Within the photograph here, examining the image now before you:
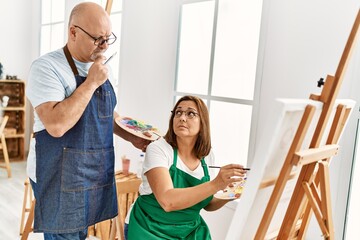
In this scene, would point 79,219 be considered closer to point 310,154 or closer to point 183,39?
point 310,154

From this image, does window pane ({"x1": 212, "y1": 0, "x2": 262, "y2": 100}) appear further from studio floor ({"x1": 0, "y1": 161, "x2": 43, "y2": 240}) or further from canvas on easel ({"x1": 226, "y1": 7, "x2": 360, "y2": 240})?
studio floor ({"x1": 0, "y1": 161, "x2": 43, "y2": 240})


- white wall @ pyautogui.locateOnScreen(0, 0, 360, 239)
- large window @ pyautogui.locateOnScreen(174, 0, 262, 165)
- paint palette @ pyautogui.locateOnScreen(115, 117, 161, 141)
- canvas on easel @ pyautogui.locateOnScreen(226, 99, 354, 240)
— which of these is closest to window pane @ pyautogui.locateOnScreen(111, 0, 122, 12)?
white wall @ pyautogui.locateOnScreen(0, 0, 360, 239)

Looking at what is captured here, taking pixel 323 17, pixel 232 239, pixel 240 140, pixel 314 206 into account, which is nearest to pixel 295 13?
pixel 323 17

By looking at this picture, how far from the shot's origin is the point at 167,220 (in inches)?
67.9

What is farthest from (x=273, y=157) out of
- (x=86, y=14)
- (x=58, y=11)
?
(x=58, y=11)

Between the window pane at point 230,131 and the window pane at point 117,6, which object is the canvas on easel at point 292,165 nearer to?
the window pane at point 230,131

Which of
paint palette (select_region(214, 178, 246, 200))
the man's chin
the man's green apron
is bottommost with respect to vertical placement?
Answer: the man's green apron

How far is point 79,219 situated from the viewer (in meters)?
1.71

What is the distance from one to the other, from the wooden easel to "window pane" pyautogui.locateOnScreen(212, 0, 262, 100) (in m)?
1.15

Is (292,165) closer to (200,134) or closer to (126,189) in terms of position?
(200,134)

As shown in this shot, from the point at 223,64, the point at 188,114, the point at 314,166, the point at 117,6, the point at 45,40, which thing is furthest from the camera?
the point at 45,40

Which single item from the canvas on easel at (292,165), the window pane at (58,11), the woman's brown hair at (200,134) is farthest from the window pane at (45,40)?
the canvas on easel at (292,165)

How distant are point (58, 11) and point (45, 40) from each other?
23.1 inches

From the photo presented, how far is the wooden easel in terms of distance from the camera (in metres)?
1.19
